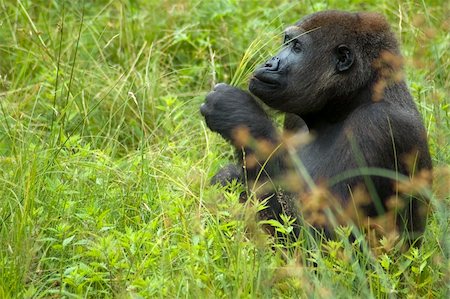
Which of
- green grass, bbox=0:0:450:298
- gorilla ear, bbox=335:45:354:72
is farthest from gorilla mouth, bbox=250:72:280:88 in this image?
green grass, bbox=0:0:450:298

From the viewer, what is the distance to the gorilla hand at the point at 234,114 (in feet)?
15.6

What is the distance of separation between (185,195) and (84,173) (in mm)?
538

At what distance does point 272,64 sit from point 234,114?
1.15 feet

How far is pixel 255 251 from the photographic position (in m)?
3.92

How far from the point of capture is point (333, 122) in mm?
4918

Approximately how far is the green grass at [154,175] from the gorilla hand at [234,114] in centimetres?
28

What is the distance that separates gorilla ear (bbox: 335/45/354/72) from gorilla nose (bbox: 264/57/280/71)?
0.98ft

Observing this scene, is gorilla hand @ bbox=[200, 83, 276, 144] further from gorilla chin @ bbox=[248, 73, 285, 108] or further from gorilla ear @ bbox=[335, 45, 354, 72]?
gorilla ear @ bbox=[335, 45, 354, 72]

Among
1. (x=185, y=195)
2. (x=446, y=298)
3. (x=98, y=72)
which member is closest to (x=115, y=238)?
(x=185, y=195)

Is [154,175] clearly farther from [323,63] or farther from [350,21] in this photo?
[350,21]

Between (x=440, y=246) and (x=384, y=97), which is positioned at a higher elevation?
(x=384, y=97)

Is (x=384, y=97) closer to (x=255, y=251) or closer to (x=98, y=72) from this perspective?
(x=255, y=251)

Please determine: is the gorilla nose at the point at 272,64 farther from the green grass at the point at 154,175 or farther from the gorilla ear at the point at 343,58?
the green grass at the point at 154,175


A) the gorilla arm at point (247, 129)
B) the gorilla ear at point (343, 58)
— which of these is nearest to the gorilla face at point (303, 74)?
the gorilla ear at point (343, 58)
